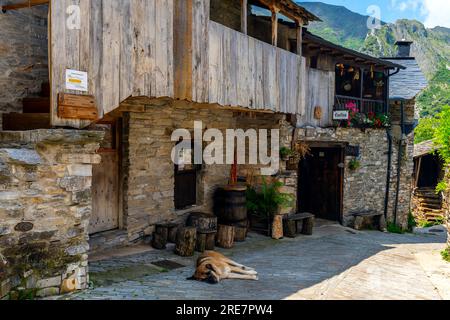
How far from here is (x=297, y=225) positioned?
1152 cm

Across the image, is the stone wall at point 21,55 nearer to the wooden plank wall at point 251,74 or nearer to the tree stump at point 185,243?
the wooden plank wall at point 251,74

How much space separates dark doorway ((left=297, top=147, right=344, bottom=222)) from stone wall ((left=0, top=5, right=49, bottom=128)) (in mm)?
9700

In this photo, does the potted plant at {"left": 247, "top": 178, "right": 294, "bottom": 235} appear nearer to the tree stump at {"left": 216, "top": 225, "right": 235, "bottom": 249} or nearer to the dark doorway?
the tree stump at {"left": 216, "top": 225, "right": 235, "bottom": 249}

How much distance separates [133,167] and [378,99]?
10.7m

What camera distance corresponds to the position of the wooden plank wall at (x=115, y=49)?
17.7ft

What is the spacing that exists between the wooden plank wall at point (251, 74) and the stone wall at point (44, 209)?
2919mm

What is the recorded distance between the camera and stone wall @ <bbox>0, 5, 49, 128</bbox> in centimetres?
625

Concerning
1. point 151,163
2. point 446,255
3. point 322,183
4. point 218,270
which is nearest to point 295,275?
point 218,270

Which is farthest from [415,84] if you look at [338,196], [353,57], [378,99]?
[338,196]

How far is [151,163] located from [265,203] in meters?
3.45

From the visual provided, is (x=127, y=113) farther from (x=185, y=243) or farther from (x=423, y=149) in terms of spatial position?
(x=423, y=149)

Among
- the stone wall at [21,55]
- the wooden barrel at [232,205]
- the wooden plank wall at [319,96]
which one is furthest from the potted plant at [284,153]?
the stone wall at [21,55]

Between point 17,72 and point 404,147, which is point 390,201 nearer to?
point 404,147

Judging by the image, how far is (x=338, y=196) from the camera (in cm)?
1411
